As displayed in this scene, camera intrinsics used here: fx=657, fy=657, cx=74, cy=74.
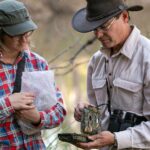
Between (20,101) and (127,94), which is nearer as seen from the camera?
(20,101)

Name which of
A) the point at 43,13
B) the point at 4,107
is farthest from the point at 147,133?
the point at 43,13

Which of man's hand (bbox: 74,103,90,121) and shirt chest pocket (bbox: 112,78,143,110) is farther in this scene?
man's hand (bbox: 74,103,90,121)

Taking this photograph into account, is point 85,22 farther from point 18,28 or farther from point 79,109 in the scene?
point 79,109

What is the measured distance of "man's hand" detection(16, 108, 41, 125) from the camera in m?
3.56

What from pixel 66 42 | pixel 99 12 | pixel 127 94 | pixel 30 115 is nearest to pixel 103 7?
pixel 99 12

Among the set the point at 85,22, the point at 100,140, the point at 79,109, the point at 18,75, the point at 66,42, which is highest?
the point at 85,22

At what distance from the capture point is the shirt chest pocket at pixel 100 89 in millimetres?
3760

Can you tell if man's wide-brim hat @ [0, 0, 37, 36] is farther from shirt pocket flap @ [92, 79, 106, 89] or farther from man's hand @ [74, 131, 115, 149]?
man's hand @ [74, 131, 115, 149]

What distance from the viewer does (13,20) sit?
3.64 meters

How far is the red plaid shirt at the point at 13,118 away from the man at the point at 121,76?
0.63 feet

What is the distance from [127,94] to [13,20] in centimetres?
75

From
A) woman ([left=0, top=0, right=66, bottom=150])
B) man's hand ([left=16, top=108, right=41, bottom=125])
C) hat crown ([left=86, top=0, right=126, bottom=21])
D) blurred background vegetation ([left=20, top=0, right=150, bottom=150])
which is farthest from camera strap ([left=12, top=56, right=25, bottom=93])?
blurred background vegetation ([left=20, top=0, right=150, bottom=150])

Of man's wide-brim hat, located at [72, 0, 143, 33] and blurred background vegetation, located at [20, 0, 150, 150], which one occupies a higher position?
man's wide-brim hat, located at [72, 0, 143, 33]

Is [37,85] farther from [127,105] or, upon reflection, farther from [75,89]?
[75,89]
